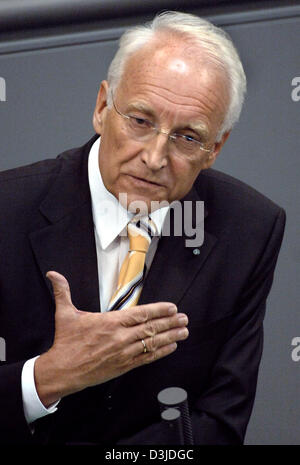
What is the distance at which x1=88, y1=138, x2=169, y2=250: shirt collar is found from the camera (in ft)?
5.15

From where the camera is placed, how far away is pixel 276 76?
1.81 meters

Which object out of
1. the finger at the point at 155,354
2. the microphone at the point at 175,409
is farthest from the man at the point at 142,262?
the microphone at the point at 175,409

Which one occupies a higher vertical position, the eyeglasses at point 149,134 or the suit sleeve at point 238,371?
the eyeglasses at point 149,134

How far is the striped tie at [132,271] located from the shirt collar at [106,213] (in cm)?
3

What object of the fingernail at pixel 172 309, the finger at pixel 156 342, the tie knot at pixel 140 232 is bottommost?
the finger at pixel 156 342

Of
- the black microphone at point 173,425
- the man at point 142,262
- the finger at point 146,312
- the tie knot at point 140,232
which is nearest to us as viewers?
the black microphone at point 173,425

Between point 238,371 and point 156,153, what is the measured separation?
0.50 metres

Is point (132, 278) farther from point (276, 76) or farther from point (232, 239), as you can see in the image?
point (276, 76)

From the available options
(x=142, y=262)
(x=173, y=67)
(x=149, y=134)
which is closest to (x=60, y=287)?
(x=142, y=262)

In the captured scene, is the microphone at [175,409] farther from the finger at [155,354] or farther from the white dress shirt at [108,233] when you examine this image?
the white dress shirt at [108,233]

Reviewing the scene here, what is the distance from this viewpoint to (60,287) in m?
1.33

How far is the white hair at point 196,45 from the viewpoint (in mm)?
1504
